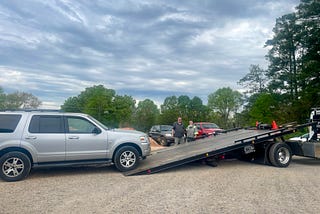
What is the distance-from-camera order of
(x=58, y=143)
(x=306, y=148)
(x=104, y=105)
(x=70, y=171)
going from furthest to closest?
(x=104, y=105), (x=306, y=148), (x=70, y=171), (x=58, y=143)

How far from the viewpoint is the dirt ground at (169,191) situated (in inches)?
191

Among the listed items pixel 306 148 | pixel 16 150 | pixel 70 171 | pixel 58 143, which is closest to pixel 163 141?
pixel 306 148

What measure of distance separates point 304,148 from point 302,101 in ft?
71.1

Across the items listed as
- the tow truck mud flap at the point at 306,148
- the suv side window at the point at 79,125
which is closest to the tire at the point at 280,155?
the tow truck mud flap at the point at 306,148

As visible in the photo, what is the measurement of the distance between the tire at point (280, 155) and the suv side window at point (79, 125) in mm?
5716

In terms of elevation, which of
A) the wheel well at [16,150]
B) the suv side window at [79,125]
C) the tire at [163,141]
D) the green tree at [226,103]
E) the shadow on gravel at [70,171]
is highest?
the green tree at [226,103]

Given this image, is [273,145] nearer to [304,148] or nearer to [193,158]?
[304,148]

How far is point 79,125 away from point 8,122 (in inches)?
71.3

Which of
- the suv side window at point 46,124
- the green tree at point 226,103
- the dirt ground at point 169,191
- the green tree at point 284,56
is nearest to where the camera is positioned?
the dirt ground at point 169,191

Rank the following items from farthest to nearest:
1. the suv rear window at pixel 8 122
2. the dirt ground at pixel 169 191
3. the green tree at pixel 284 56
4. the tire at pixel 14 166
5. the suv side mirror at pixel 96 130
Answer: the green tree at pixel 284 56
the suv side mirror at pixel 96 130
the suv rear window at pixel 8 122
the tire at pixel 14 166
the dirt ground at pixel 169 191

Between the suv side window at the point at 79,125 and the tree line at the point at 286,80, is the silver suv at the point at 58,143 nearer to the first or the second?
the suv side window at the point at 79,125

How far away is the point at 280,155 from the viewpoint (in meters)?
8.94

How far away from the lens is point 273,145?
895cm

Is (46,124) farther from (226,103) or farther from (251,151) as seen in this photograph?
(226,103)
